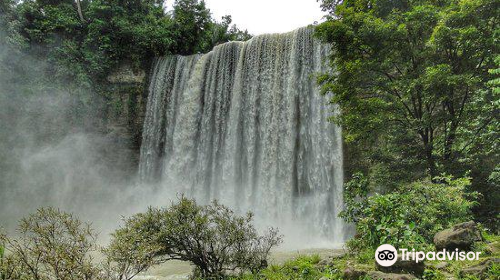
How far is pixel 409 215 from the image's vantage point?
6.30 meters

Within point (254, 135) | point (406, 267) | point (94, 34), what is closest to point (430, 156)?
point (406, 267)

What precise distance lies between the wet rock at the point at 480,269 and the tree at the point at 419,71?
15.5 ft

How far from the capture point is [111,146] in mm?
22234

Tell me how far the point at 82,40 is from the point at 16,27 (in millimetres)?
3771

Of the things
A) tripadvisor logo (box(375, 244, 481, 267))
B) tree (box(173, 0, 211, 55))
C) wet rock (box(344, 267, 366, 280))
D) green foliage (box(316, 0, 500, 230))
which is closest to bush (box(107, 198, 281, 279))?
wet rock (box(344, 267, 366, 280))

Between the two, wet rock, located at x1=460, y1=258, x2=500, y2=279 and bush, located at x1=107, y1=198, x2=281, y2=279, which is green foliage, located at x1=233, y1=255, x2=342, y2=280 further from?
wet rock, located at x1=460, y1=258, x2=500, y2=279

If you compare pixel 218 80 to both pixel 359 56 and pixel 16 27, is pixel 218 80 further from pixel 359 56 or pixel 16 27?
pixel 16 27

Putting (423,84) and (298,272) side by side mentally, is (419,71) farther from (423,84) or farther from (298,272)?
(298,272)

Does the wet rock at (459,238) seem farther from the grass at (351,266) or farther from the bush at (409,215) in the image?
the bush at (409,215)

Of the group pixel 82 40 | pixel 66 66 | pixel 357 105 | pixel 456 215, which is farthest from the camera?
pixel 82 40

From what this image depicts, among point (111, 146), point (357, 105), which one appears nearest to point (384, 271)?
point (357, 105)

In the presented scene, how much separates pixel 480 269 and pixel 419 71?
20.0ft

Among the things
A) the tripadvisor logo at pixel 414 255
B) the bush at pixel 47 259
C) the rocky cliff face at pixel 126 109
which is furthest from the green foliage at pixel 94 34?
the tripadvisor logo at pixel 414 255

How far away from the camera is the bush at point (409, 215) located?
5.55 m
